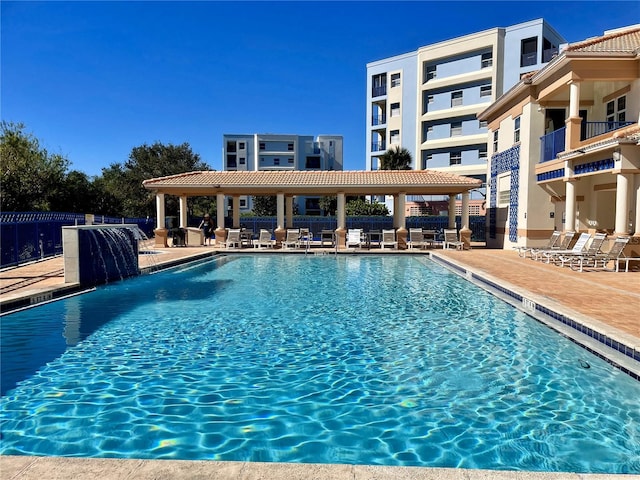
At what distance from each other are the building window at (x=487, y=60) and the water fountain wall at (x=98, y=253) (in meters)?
34.4

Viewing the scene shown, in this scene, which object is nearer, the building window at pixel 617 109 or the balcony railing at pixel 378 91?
the building window at pixel 617 109

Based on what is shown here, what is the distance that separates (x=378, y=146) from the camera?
47.3 metres

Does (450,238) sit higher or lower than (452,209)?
lower

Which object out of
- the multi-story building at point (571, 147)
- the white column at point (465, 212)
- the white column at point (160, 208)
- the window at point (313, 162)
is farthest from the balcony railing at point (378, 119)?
the white column at point (160, 208)

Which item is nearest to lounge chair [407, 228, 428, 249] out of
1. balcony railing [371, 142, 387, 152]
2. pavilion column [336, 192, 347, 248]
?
pavilion column [336, 192, 347, 248]

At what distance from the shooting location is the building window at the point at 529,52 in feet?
121

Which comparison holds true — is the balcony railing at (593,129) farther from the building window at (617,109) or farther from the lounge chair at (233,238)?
the lounge chair at (233,238)

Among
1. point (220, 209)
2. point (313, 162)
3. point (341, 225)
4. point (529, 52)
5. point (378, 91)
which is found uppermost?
point (529, 52)

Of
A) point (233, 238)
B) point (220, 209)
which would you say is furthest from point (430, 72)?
point (233, 238)

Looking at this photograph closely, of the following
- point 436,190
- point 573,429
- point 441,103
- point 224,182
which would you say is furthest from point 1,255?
point 441,103

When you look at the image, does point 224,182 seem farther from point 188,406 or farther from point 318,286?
point 188,406

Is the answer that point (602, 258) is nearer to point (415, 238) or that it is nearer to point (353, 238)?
point (415, 238)

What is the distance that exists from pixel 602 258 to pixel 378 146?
117ft

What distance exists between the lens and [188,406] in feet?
14.6
